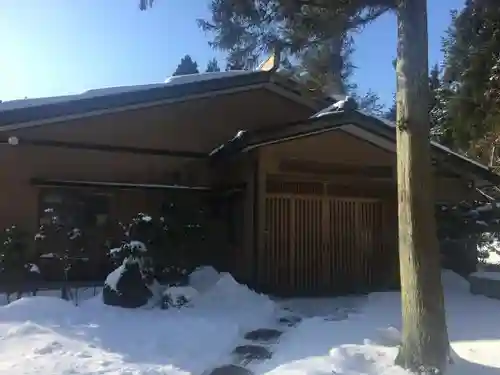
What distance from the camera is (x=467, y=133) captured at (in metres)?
8.28

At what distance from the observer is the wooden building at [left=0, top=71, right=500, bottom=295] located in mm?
10047

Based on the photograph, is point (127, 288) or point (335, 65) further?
point (127, 288)

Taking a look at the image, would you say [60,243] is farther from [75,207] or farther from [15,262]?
[75,207]

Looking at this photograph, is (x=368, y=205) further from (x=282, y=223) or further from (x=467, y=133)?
(x=467, y=133)

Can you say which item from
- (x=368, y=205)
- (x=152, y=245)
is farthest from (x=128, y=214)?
(x=368, y=205)

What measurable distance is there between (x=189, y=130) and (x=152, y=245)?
11.3 ft

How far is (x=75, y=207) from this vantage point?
35.0ft

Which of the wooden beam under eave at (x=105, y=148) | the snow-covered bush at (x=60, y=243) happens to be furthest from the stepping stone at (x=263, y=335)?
the wooden beam under eave at (x=105, y=148)

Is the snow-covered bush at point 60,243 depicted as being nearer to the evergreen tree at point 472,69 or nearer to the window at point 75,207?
the window at point 75,207

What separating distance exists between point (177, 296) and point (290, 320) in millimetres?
1766

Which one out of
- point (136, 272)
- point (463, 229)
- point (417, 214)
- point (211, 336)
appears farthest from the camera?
point (463, 229)

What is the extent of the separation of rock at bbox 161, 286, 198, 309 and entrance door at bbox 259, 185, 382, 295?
183 centimetres

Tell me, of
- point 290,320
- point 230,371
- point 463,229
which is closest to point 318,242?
point 290,320

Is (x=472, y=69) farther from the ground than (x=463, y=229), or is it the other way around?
(x=472, y=69)
